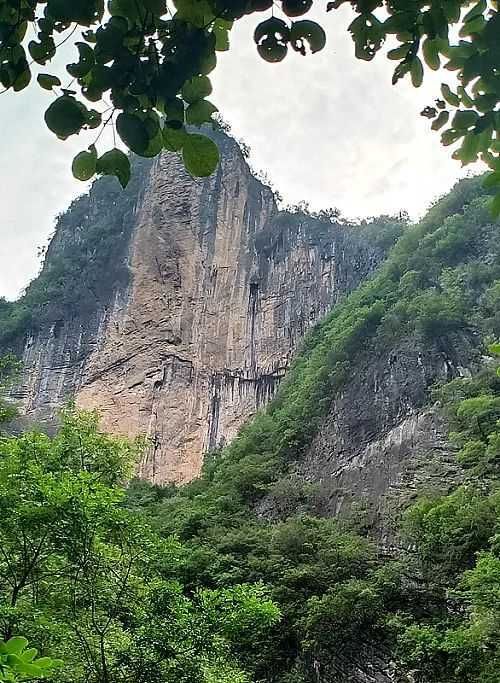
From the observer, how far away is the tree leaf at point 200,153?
118 cm

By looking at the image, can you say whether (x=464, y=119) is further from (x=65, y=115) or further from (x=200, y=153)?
(x=65, y=115)

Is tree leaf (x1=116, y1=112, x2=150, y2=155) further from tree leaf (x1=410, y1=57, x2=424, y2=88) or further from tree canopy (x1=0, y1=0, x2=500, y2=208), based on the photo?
tree leaf (x1=410, y1=57, x2=424, y2=88)

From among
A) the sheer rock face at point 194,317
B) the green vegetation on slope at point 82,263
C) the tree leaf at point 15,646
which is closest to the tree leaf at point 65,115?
the tree leaf at point 15,646

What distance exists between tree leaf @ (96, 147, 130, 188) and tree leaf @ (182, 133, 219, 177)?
165 millimetres

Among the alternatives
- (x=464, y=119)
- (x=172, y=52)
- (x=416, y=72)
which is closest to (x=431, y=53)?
(x=416, y=72)

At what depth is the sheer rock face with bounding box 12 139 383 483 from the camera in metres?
26.0

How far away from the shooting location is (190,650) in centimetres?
546

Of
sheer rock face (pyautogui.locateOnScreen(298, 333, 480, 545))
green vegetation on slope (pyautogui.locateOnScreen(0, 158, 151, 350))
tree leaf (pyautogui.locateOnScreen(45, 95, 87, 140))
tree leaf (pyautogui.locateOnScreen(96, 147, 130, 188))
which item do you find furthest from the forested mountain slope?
green vegetation on slope (pyautogui.locateOnScreen(0, 158, 151, 350))

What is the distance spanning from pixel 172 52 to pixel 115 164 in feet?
0.78

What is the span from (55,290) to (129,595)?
2482 centimetres

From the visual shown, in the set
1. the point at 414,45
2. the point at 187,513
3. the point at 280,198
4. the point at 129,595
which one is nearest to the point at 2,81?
the point at 414,45

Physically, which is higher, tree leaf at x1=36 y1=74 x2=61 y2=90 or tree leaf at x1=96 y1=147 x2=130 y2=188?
tree leaf at x1=36 y1=74 x2=61 y2=90

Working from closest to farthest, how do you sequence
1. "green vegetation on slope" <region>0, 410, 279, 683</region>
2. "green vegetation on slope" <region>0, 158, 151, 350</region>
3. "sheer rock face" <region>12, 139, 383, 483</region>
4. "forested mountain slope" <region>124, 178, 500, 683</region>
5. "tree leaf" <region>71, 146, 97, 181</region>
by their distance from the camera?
"tree leaf" <region>71, 146, 97, 181</region> < "green vegetation on slope" <region>0, 410, 279, 683</region> < "forested mountain slope" <region>124, 178, 500, 683</region> < "sheer rock face" <region>12, 139, 383, 483</region> < "green vegetation on slope" <region>0, 158, 151, 350</region>

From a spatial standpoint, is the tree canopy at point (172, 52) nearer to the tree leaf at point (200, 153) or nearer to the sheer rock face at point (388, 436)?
the tree leaf at point (200, 153)
